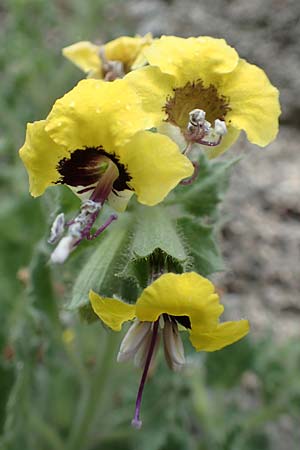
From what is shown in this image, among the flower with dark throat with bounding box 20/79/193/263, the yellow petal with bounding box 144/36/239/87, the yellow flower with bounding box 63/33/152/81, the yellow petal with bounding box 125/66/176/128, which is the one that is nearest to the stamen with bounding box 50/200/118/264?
the flower with dark throat with bounding box 20/79/193/263

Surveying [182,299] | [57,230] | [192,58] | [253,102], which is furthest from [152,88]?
[182,299]

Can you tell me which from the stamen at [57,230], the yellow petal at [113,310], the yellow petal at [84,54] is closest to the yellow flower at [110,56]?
the yellow petal at [84,54]

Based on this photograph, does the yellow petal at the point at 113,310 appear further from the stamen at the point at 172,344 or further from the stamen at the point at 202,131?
the stamen at the point at 202,131

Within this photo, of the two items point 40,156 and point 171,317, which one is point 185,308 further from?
point 40,156

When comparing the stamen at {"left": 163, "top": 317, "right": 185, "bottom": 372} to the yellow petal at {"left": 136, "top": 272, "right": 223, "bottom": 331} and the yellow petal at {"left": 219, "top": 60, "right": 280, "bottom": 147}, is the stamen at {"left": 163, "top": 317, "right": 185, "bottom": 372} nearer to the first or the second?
the yellow petal at {"left": 136, "top": 272, "right": 223, "bottom": 331}

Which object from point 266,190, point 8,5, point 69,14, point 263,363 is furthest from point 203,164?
point 69,14

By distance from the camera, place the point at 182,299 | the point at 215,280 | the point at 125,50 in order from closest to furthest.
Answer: the point at 182,299, the point at 125,50, the point at 215,280
